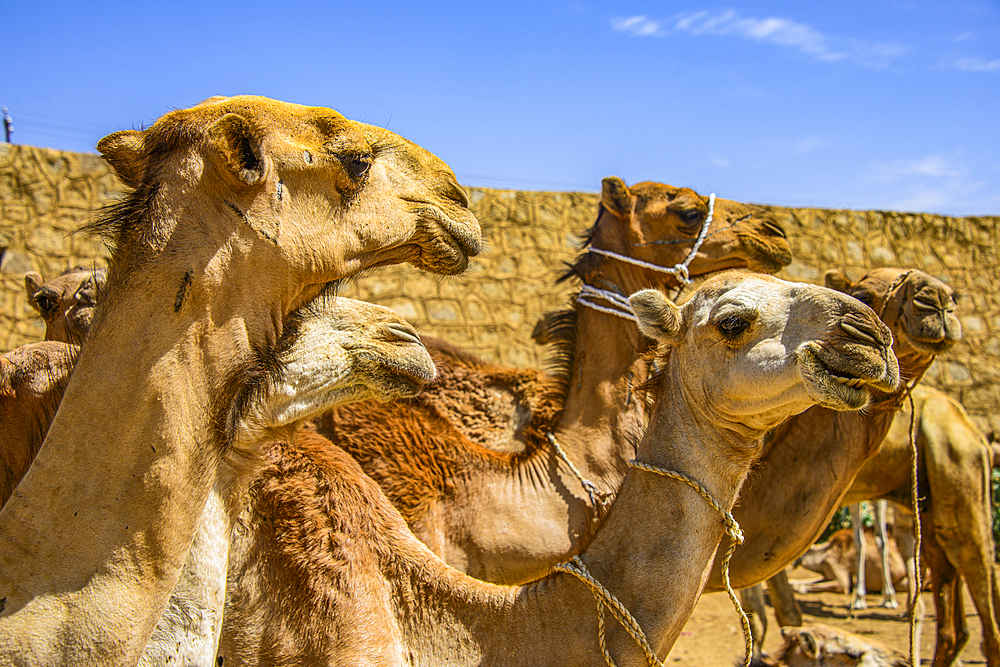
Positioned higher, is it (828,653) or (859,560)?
(828,653)

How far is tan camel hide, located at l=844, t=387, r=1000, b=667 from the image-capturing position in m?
5.53

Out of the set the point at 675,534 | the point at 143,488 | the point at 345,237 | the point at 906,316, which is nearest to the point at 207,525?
the point at 143,488

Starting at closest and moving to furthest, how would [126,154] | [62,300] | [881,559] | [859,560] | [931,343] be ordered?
[126,154]
[62,300]
[931,343]
[859,560]
[881,559]

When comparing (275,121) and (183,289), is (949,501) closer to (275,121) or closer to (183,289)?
(275,121)

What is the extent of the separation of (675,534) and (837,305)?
0.81m

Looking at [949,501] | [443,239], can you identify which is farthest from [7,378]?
[949,501]

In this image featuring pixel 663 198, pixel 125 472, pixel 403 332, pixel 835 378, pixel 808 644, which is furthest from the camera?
pixel 808 644

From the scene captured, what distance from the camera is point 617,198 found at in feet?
15.3

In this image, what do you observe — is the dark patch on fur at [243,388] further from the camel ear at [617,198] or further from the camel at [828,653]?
the camel at [828,653]

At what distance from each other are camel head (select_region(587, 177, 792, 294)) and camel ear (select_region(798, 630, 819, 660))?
230 centimetres

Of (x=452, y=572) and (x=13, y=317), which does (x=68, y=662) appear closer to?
(x=452, y=572)

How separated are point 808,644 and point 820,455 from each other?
67.1 inches

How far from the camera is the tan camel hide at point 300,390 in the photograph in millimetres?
1696

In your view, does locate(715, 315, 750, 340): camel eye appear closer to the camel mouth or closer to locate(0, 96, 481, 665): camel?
the camel mouth
